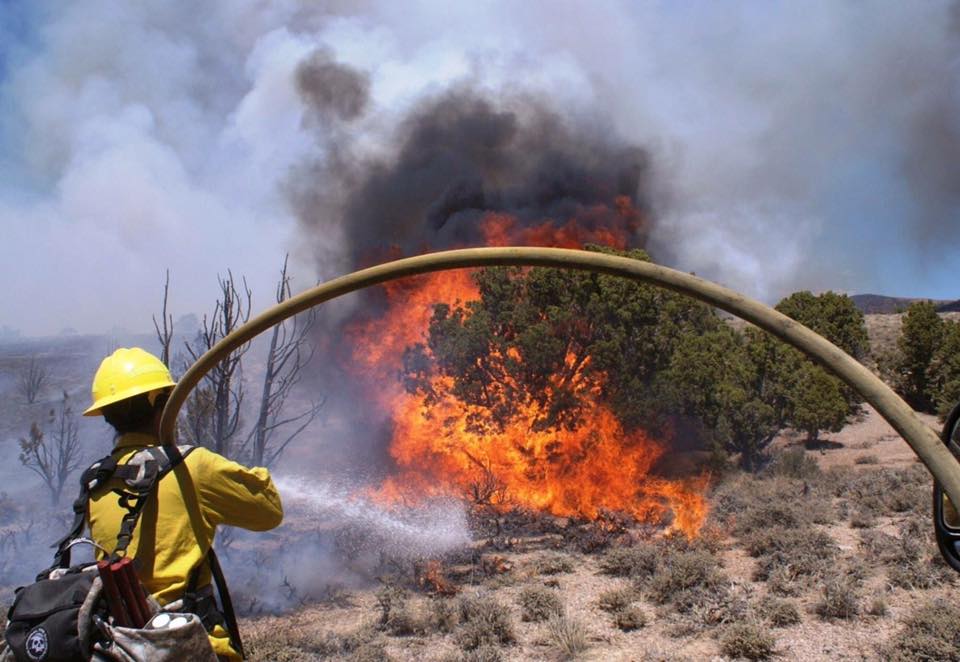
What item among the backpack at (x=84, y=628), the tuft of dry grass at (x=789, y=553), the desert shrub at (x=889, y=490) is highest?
the backpack at (x=84, y=628)

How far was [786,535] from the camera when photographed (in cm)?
1018

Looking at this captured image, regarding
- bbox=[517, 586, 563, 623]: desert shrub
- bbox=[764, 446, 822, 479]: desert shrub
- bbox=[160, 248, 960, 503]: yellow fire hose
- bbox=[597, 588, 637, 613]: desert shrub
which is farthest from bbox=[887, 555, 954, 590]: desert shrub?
bbox=[160, 248, 960, 503]: yellow fire hose

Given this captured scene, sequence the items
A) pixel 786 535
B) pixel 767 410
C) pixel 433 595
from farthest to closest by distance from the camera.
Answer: pixel 767 410 < pixel 786 535 < pixel 433 595

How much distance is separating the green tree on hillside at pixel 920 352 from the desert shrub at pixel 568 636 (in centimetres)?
2183

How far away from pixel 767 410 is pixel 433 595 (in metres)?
12.1

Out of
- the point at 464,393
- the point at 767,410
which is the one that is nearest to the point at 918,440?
the point at 464,393

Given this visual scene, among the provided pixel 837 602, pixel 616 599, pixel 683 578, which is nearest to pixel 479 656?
pixel 616 599

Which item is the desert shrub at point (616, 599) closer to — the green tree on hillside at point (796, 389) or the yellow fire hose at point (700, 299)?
the yellow fire hose at point (700, 299)

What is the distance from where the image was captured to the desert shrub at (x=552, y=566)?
1024 cm

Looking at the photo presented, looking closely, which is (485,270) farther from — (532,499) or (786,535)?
(786,535)

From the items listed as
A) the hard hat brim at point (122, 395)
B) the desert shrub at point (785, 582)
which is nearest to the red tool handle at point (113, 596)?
the hard hat brim at point (122, 395)

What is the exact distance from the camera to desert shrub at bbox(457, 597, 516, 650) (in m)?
7.48

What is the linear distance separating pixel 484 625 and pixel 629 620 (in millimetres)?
1755

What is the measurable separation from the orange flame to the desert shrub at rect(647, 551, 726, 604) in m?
3.55
